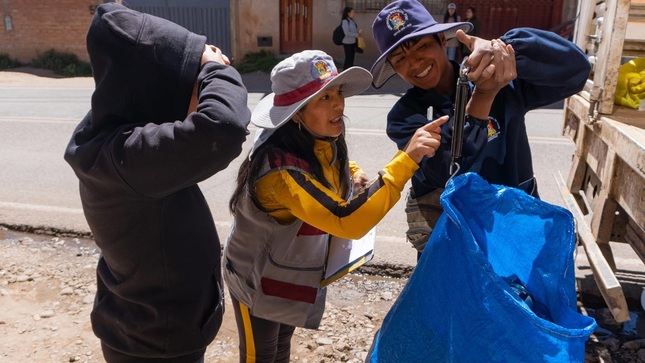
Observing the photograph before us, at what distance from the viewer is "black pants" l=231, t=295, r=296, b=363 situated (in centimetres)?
230

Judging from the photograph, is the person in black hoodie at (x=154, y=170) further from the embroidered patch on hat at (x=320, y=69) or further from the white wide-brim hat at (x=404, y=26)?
the white wide-brim hat at (x=404, y=26)

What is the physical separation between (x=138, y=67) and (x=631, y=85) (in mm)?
2685

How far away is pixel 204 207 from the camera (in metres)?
1.97

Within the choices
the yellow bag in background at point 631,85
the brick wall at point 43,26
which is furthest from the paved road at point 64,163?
the brick wall at point 43,26

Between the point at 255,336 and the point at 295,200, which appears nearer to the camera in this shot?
the point at 295,200

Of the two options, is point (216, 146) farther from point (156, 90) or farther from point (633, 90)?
point (633, 90)

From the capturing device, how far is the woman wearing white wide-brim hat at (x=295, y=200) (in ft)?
6.55

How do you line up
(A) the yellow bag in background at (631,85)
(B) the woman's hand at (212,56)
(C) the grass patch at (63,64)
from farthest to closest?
1. (C) the grass patch at (63,64)
2. (A) the yellow bag in background at (631,85)
3. (B) the woman's hand at (212,56)

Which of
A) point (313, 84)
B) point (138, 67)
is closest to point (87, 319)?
point (313, 84)

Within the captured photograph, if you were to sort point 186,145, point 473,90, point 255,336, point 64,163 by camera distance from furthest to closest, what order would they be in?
point 64,163, point 255,336, point 473,90, point 186,145

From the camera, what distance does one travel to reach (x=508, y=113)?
2006 millimetres

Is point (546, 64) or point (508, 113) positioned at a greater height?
point (546, 64)

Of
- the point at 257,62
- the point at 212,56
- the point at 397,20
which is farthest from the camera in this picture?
the point at 257,62

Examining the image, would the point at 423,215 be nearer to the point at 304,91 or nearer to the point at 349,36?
the point at 304,91
